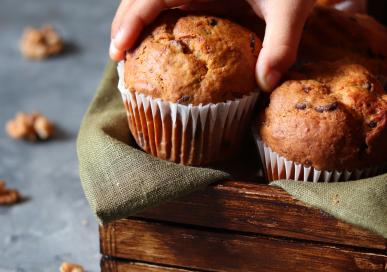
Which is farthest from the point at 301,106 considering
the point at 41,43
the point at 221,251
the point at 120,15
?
the point at 41,43

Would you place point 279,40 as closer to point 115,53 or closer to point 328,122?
point 328,122

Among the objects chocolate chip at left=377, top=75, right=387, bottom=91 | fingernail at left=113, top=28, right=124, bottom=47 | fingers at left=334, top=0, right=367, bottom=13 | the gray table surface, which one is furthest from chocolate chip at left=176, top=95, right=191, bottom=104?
fingers at left=334, top=0, right=367, bottom=13

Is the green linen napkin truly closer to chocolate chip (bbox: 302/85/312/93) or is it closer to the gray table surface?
chocolate chip (bbox: 302/85/312/93)

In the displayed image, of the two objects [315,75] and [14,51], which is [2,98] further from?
[315,75]

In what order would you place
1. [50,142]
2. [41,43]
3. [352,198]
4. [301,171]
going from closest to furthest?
1. [352,198]
2. [301,171]
3. [50,142]
4. [41,43]

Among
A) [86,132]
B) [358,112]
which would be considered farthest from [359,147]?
[86,132]
